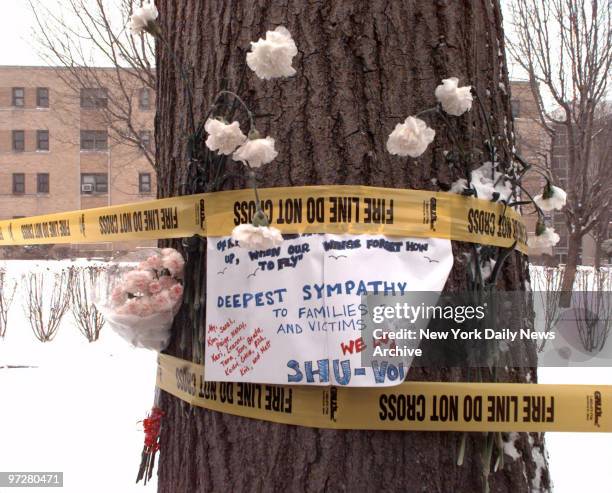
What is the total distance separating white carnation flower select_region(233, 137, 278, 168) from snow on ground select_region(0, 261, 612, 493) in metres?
2.41

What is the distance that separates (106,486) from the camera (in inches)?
211

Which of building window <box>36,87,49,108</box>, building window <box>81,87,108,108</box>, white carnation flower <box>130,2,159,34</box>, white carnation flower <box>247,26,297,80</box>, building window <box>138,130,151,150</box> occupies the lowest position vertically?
white carnation flower <box>247,26,297,80</box>

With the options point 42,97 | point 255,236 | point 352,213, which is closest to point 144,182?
point 42,97

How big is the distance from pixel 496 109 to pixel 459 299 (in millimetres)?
667

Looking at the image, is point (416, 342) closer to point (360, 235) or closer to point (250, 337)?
point (360, 235)

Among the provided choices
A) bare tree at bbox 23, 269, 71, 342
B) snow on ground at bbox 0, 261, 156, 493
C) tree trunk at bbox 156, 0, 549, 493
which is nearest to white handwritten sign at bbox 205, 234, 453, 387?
tree trunk at bbox 156, 0, 549, 493

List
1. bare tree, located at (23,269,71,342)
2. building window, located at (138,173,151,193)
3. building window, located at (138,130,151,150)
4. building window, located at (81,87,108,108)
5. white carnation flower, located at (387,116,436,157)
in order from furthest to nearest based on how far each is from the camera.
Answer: building window, located at (138,173,151,193)
building window, located at (81,87,108,108)
building window, located at (138,130,151,150)
bare tree, located at (23,269,71,342)
white carnation flower, located at (387,116,436,157)

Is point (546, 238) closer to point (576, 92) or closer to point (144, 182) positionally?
point (576, 92)

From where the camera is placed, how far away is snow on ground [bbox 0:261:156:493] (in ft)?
18.7

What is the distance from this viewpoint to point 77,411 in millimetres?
7246

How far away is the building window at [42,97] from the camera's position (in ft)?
155

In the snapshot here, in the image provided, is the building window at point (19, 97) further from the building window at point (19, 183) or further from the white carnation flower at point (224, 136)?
the white carnation flower at point (224, 136)

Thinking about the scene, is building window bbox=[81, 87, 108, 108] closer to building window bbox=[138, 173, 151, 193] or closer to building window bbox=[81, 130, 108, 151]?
building window bbox=[138, 173, 151, 193]

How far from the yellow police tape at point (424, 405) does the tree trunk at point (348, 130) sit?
1.5 inches
